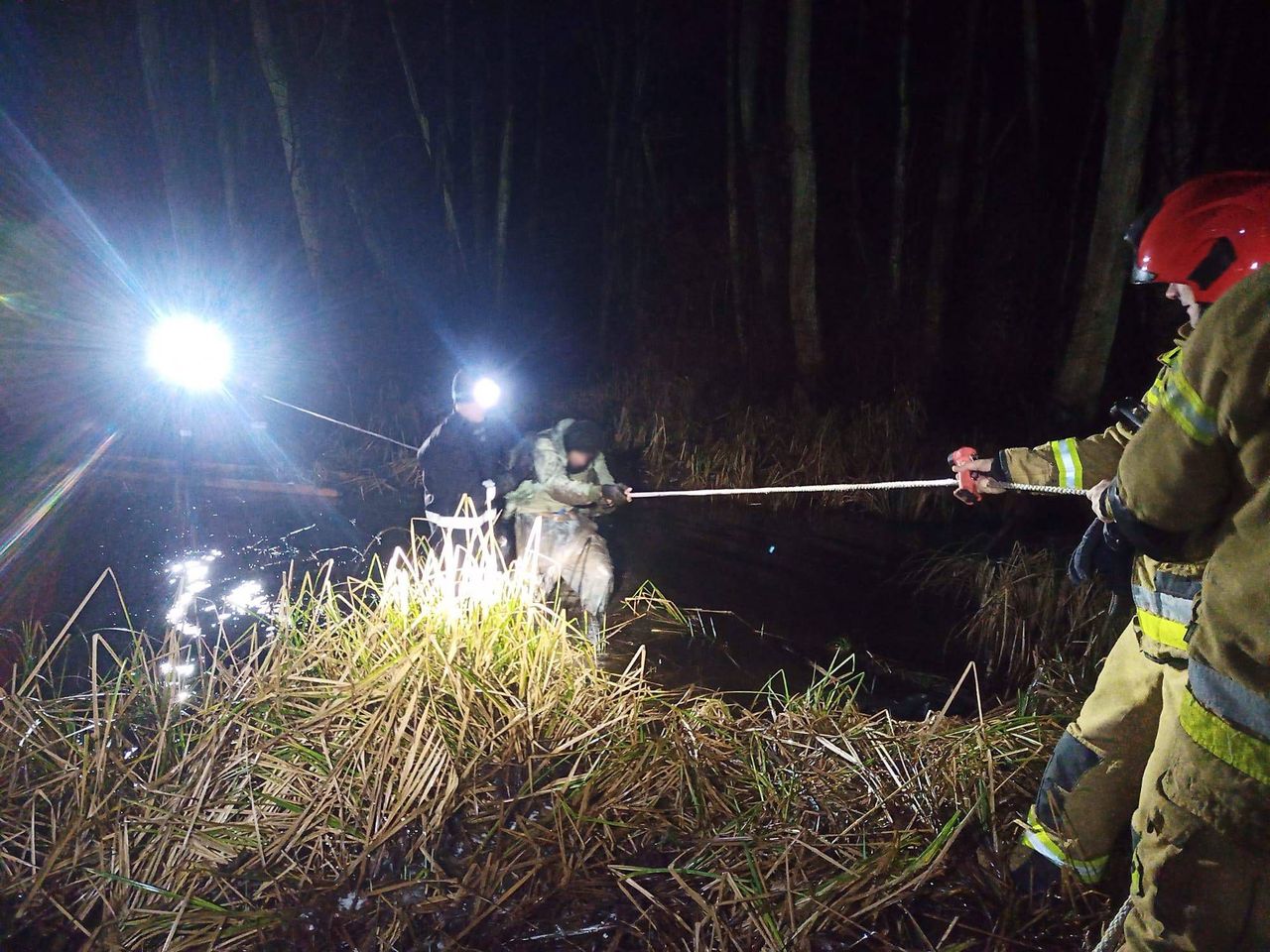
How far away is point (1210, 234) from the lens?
2.04m

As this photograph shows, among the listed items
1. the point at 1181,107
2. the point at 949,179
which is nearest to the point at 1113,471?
the point at 1181,107

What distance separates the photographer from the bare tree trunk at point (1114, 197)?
19.5 feet

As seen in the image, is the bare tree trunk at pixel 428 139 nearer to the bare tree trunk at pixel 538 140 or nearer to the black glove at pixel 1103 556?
the bare tree trunk at pixel 538 140

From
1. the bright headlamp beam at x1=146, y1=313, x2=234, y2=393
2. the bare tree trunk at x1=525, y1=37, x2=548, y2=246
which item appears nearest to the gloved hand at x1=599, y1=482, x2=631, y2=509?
the bright headlamp beam at x1=146, y1=313, x2=234, y2=393

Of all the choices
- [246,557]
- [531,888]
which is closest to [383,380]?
[246,557]

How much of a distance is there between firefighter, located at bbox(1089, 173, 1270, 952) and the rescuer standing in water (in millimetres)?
175

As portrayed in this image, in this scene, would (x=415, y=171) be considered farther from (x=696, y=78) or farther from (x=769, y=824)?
(x=769, y=824)

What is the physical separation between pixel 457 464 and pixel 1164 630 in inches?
160

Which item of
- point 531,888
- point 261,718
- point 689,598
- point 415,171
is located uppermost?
point 415,171

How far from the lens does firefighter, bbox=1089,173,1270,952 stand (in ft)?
4.81

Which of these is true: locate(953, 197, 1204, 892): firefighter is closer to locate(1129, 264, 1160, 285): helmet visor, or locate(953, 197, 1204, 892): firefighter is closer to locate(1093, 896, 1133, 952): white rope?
locate(1129, 264, 1160, 285): helmet visor

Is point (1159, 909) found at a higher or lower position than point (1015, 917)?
higher

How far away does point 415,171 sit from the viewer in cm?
1927

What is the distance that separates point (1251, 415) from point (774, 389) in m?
9.49
